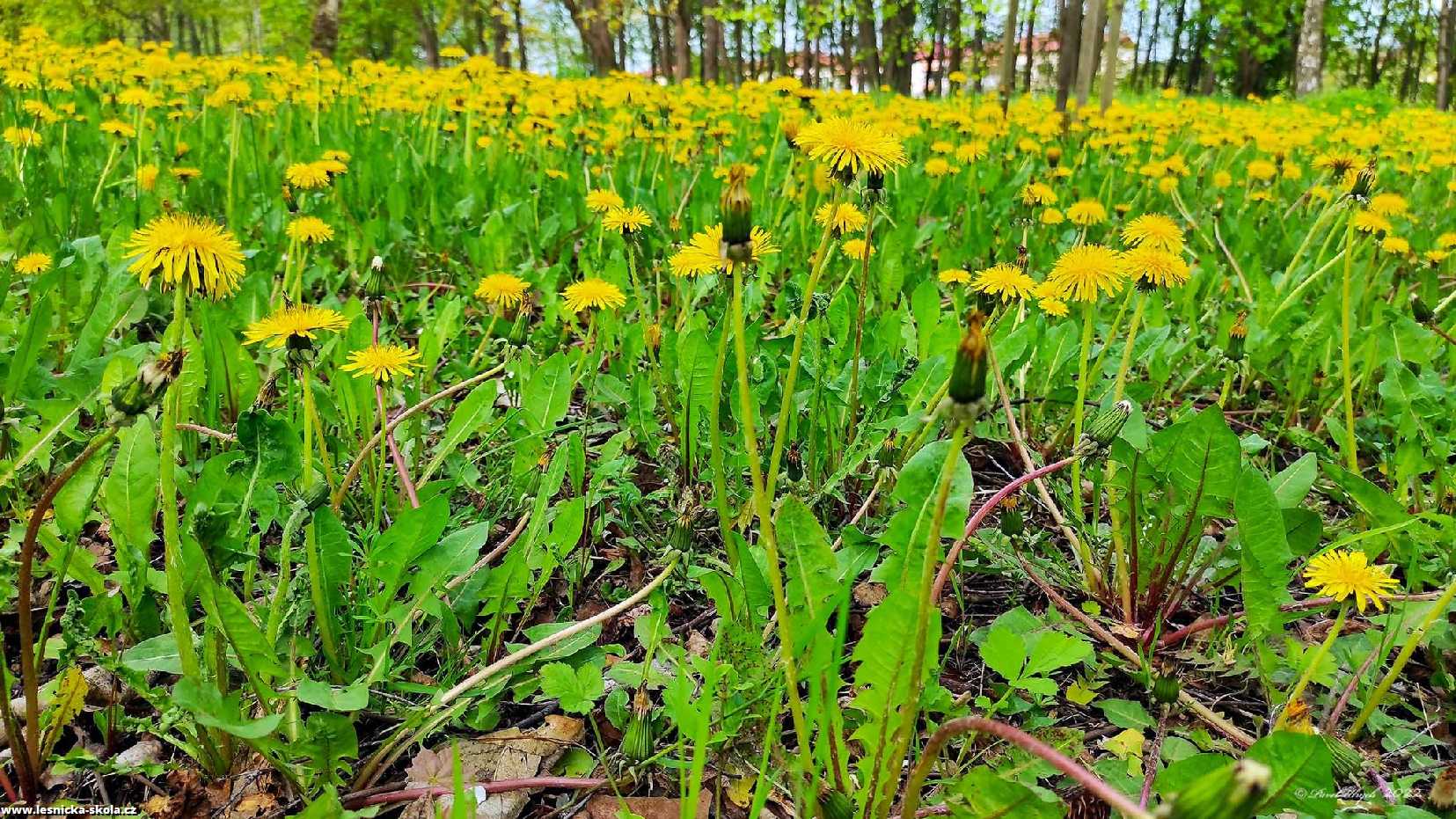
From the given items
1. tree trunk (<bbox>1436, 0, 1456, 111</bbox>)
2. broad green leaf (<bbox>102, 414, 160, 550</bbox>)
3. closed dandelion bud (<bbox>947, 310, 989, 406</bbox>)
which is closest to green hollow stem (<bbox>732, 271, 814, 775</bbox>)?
closed dandelion bud (<bbox>947, 310, 989, 406</bbox>)

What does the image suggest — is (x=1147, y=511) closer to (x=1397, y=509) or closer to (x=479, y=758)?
(x=1397, y=509)

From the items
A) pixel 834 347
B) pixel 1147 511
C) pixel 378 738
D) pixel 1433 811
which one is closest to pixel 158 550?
pixel 378 738

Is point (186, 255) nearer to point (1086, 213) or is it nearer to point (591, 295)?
point (591, 295)

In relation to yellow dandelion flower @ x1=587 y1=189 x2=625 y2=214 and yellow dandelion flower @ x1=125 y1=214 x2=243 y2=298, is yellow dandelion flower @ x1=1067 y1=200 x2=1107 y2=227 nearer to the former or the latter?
yellow dandelion flower @ x1=587 y1=189 x2=625 y2=214

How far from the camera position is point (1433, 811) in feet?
3.65

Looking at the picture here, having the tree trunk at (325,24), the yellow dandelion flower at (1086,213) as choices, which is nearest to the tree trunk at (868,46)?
the tree trunk at (325,24)

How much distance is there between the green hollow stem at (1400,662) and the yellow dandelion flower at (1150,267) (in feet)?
2.22

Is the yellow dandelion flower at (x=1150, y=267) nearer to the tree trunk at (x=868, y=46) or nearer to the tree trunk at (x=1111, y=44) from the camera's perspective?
the tree trunk at (x=1111, y=44)

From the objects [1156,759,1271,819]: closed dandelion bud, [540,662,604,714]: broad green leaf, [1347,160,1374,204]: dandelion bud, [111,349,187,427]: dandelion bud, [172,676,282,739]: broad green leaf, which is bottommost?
[540,662,604,714]: broad green leaf

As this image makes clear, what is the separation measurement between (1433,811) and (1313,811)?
0.33 meters

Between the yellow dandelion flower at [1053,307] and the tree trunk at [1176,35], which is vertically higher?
the tree trunk at [1176,35]

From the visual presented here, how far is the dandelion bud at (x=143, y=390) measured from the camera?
3.04 ft

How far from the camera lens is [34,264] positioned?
2.23 metres

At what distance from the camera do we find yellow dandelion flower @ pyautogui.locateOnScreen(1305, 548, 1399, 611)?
3.91 ft
